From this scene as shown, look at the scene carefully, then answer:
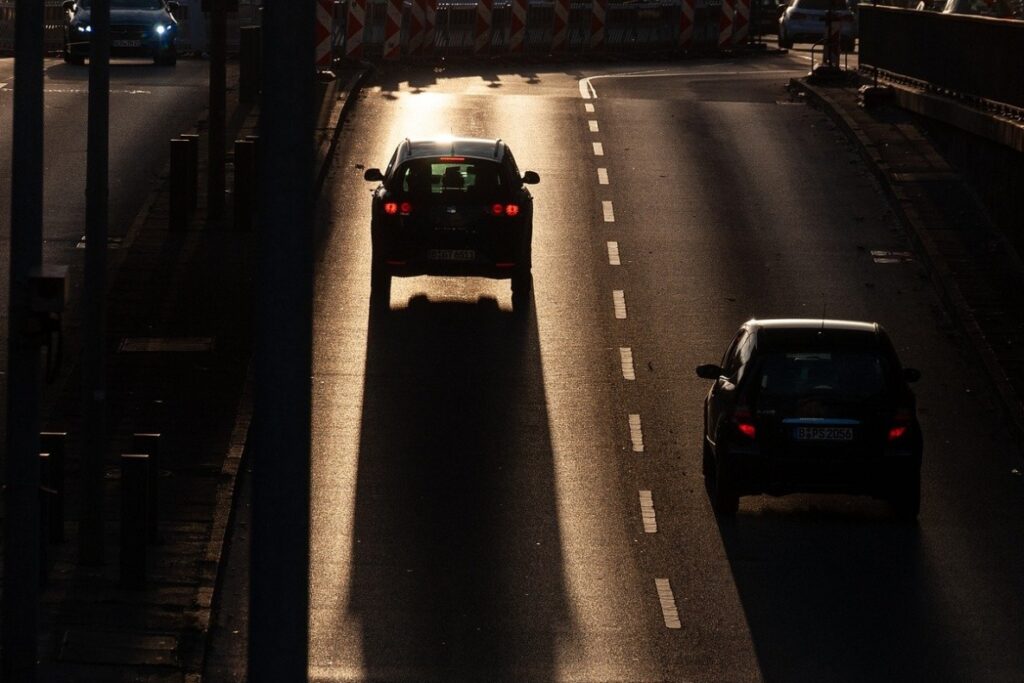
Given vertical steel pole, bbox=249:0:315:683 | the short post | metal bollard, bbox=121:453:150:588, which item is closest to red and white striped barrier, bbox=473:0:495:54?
the short post

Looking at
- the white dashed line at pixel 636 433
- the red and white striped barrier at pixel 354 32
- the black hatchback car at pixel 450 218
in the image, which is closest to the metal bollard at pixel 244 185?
the black hatchback car at pixel 450 218

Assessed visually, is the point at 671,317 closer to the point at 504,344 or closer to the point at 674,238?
the point at 504,344

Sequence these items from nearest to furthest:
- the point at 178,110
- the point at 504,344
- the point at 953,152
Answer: the point at 504,344 < the point at 953,152 < the point at 178,110

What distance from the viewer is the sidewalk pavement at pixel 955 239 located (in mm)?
21922

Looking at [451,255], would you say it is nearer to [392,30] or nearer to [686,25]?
[392,30]

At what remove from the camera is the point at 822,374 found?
1641 cm

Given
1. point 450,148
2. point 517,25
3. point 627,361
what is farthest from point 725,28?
point 627,361

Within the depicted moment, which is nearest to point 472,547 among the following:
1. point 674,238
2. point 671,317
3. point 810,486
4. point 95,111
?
point 810,486

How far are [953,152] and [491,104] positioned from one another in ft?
31.3

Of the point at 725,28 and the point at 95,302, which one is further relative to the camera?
the point at 725,28

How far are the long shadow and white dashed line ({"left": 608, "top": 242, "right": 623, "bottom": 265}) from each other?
2709 millimetres

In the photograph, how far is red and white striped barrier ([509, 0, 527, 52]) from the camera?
48656 millimetres

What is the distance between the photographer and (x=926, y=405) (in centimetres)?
2045

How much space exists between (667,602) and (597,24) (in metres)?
38.3
